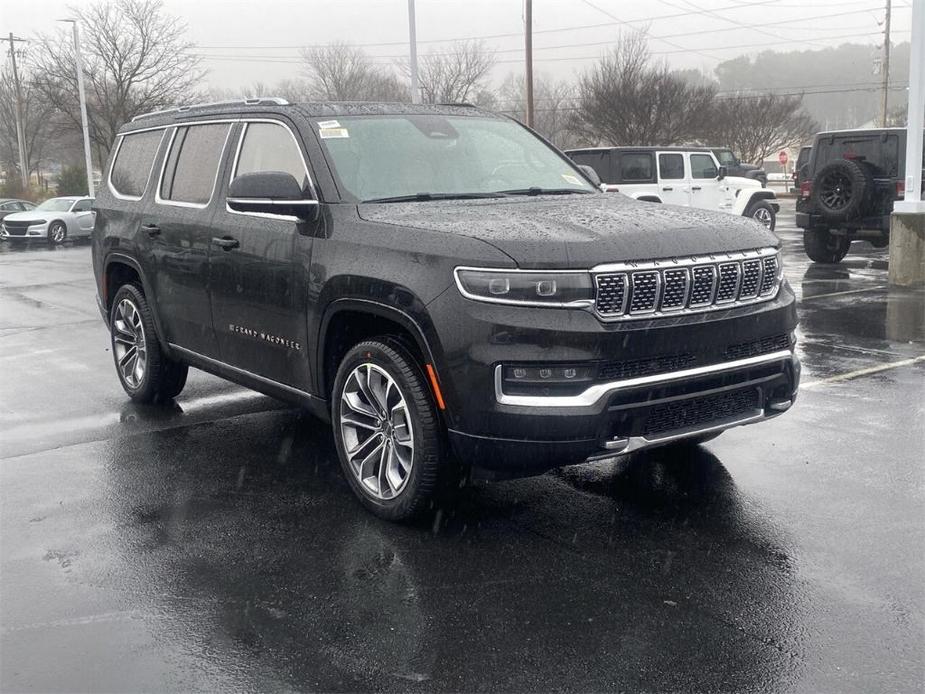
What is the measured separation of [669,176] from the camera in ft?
61.2

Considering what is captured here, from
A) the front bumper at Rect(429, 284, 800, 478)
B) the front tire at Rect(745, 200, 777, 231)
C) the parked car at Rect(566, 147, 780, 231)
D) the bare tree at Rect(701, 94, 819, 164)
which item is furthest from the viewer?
the bare tree at Rect(701, 94, 819, 164)

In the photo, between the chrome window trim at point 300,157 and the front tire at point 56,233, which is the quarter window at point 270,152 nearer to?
the chrome window trim at point 300,157

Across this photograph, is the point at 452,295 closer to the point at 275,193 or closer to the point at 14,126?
the point at 275,193

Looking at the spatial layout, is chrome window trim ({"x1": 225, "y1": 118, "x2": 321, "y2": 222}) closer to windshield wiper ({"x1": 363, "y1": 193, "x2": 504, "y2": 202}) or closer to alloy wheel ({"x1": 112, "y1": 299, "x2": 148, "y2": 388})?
windshield wiper ({"x1": 363, "y1": 193, "x2": 504, "y2": 202})

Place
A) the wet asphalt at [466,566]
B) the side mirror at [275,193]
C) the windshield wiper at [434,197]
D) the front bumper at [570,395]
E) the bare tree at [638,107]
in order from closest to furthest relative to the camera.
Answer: the wet asphalt at [466,566], the front bumper at [570,395], the side mirror at [275,193], the windshield wiper at [434,197], the bare tree at [638,107]

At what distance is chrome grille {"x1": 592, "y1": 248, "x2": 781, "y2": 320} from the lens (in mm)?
4129

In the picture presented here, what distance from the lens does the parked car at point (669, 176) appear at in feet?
60.0

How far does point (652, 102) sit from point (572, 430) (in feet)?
131

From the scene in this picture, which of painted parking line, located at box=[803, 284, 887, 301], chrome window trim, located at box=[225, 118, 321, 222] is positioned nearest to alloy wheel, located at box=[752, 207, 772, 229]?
painted parking line, located at box=[803, 284, 887, 301]

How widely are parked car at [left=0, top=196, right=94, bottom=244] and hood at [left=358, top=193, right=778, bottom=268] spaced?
24.7m

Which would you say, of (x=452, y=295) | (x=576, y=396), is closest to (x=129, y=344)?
(x=452, y=295)

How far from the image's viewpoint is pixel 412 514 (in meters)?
4.50

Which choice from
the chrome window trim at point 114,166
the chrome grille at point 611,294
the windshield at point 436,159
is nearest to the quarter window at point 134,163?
the chrome window trim at point 114,166

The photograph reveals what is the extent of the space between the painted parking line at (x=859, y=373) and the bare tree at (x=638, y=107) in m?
33.7
